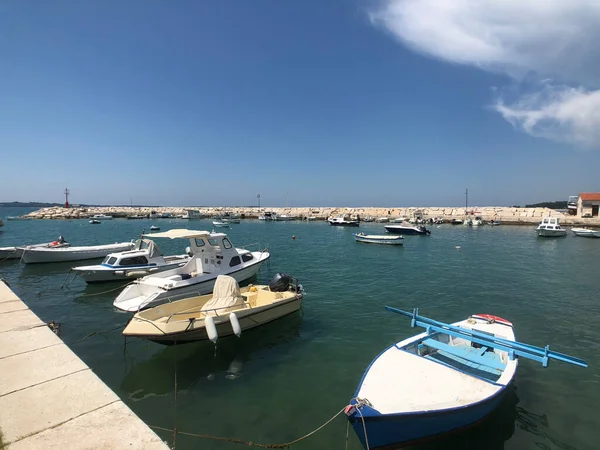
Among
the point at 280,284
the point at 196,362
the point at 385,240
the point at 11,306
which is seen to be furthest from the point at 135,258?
the point at 385,240

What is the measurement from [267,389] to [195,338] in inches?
119

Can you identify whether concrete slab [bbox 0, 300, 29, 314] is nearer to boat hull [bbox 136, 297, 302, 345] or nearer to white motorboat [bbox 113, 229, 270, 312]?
white motorboat [bbox 113, 229, 270, 312]

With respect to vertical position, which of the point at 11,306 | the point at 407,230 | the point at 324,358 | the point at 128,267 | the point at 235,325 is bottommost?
the point at 324,358

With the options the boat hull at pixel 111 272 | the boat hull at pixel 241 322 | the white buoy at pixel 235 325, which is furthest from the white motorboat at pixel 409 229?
the white buoy at pixel 235 325

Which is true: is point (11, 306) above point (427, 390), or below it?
above

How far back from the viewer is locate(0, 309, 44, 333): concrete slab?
27.8 feet

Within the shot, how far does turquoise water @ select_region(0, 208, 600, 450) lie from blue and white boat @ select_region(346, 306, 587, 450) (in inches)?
40.6

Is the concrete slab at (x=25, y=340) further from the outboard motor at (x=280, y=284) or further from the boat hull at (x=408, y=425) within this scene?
the outboard motor at (x=280, y=284)

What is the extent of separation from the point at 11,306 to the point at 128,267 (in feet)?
33.6

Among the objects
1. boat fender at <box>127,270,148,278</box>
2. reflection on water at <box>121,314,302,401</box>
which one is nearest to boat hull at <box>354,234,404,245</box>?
boat fender at <box>127,270,148,278</box>

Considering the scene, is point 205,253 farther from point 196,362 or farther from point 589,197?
point 589,197

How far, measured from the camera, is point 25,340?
7.64m

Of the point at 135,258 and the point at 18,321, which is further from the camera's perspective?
the point at 135,258

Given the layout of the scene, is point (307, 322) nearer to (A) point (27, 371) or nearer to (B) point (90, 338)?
(B) point (90, 338)
